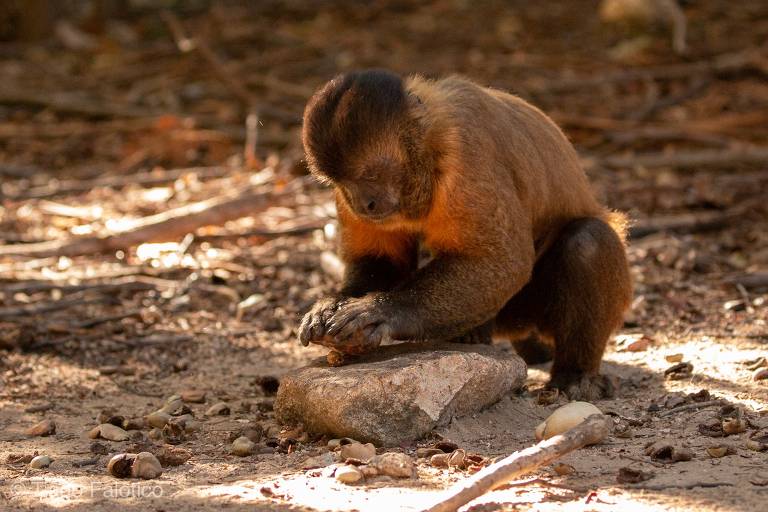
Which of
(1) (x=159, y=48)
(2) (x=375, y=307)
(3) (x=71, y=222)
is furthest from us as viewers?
(1) (x=159, y=48)

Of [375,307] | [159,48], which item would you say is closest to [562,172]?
[375,307]

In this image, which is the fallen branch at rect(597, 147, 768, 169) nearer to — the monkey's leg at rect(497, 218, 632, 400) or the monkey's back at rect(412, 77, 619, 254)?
the monkey's back at rect(412, 77, 619, 254)

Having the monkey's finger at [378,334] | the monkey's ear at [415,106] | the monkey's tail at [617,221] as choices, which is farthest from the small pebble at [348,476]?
the monkey's tail at [617,221]

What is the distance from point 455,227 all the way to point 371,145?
0.60 metres

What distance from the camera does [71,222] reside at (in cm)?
955

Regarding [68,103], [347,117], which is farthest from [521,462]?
[68,103]

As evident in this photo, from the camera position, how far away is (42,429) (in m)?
5.24

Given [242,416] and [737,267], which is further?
[737,267]

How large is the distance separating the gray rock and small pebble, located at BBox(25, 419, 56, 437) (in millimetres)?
1095

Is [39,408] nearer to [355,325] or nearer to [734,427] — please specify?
[355,325]

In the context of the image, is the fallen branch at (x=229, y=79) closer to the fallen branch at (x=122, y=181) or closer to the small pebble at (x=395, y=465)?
the fallen branch at (x=122, y=181)

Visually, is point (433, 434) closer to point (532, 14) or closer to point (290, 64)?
point (290, 64)

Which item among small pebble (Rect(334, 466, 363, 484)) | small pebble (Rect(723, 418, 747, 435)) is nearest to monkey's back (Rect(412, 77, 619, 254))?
small pebble (Rect(723, 418, 747, 435))

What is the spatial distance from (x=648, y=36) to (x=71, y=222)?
8522 millimetres
